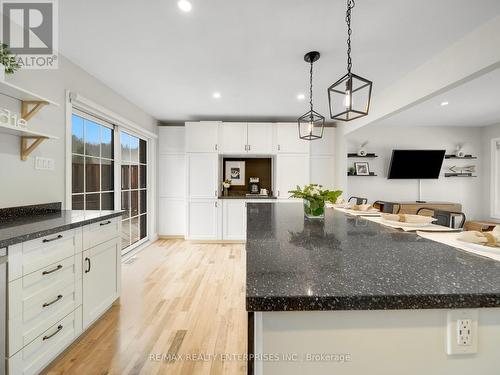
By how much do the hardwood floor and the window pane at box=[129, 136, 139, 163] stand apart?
1829mm

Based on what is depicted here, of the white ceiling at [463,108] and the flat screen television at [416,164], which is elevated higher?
the white ceiling at [463,108]

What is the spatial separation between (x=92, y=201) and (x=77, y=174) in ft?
1.49

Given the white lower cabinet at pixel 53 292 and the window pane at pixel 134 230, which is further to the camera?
the window pane at pixel 134 230

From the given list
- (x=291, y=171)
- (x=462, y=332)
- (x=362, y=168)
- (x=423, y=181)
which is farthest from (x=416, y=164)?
(x=462, y=332)

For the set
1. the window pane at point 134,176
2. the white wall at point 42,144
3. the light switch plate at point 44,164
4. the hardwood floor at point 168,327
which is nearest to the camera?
the hardwood floor at point 168,327

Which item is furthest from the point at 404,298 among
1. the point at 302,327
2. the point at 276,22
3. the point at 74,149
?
the point at 74,149

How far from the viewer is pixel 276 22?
1.95 m

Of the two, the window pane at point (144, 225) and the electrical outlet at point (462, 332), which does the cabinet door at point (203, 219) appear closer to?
the window pane at point (144, 225)

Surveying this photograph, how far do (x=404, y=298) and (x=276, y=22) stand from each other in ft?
6.97

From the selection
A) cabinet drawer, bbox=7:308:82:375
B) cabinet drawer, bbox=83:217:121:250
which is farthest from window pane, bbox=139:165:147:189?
cabinet drawer, bbox=7:308:82:375

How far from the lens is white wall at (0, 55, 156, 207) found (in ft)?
6.07

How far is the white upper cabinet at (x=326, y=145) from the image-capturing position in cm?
492

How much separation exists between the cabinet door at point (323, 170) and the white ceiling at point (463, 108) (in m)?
1.18

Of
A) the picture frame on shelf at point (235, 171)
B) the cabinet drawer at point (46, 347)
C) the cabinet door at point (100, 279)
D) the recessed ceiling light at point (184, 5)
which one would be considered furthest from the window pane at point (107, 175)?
the recessed ceiling light at point (184, 5)
